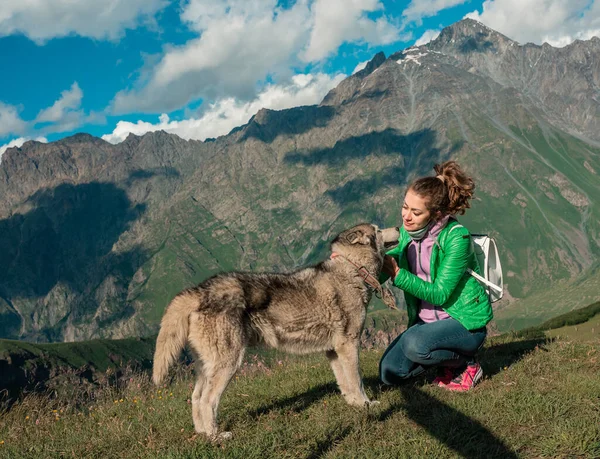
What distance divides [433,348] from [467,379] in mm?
900

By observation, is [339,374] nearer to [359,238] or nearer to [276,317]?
[276,317]

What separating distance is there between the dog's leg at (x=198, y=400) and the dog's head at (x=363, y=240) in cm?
327

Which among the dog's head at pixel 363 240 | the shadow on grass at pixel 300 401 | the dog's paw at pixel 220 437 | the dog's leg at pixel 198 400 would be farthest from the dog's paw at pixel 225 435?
the dog's head at pixel 363 240

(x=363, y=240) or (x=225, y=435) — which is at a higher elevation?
(x=363, y=240)

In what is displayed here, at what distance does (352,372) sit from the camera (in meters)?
8.59

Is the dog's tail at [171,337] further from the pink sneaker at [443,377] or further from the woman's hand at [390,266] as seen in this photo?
the pink sneaker at [443,377]

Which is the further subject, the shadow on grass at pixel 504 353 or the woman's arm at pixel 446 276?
the shadow on grass at pixel 504 353

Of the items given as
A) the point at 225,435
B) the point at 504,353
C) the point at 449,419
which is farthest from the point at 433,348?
the point at 225,435

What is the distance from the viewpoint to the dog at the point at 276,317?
7.45m

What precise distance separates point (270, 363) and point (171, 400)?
360 cm

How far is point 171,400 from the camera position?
9.57 meters

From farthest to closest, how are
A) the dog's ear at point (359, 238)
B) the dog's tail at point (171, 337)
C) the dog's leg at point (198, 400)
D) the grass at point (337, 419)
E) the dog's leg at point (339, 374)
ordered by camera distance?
1. the dog's ear at point (359, 238)
2. the dog's leg at point (339, 374)
3. the dog's leg at point (198, 400)
4. the dog's tail at point (171, 337)
5. the grass at point (337, 419)

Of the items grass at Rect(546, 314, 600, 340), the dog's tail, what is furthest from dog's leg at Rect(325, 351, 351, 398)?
grass at Rect(546, 314, 600, 340)

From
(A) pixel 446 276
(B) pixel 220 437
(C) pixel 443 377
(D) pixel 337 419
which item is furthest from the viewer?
(C) pixel 443 377
